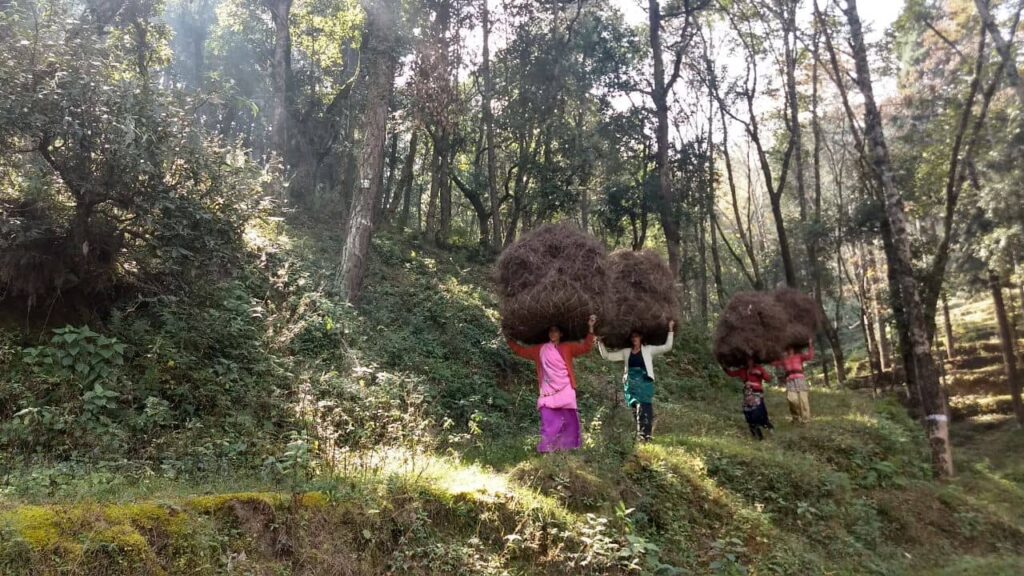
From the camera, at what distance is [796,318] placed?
49.3 ft

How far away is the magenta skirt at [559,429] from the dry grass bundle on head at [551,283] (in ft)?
3.06

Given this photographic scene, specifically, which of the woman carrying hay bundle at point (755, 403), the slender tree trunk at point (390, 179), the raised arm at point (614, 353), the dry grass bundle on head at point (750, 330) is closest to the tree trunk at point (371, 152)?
the raised arm at point (614, 353)

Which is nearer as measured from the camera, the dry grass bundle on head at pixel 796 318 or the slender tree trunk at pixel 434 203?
the dry grass bundle on head at pixel 796 318

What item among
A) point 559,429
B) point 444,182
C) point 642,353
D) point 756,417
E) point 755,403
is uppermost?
point 444,182

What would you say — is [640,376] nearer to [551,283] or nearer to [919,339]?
[551,283]

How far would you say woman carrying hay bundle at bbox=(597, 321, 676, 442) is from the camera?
31.6 feet

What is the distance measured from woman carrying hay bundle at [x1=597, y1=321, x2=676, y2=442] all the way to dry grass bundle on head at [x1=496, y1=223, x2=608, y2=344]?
7.55ft

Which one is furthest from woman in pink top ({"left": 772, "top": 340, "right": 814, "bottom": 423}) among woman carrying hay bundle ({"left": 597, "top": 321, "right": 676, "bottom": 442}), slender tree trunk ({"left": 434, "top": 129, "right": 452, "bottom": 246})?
slender tree trunk ({"left": 434, "top": 129, "right": 452, "bottom": 246})

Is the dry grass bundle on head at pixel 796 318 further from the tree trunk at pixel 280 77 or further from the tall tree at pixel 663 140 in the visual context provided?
the tree trunk at pixel 280 77

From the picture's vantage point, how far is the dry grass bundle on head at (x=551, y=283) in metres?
7.43

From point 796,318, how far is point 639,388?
736cm

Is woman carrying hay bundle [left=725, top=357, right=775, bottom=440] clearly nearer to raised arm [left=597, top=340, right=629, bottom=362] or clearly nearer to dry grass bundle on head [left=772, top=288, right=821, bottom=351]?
dry grass bundle on head [left=772, top=288, right=821, bottom=351]

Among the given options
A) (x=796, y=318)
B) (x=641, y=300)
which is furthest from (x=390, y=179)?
(x=641, y=300)

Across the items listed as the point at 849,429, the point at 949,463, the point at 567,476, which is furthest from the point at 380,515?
the point at 949,463
